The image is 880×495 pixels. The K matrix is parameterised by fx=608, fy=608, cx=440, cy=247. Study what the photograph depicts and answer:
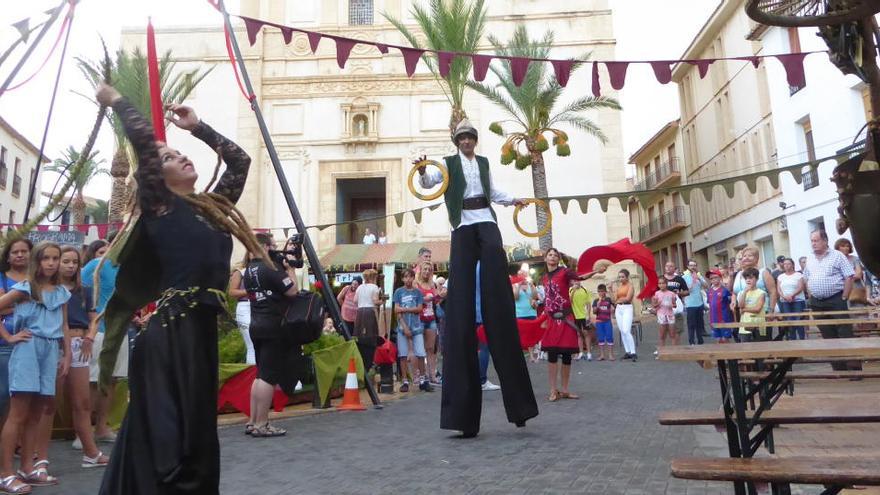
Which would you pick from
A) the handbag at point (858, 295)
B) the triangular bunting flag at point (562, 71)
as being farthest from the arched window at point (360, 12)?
the handbag at point (858, 295)

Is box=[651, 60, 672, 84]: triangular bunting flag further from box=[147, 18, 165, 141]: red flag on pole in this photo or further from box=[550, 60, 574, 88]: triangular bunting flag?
box=[147, 18, 165, 141]: red flag on pole

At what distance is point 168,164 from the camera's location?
2.81m

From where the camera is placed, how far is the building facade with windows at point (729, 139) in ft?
91.5

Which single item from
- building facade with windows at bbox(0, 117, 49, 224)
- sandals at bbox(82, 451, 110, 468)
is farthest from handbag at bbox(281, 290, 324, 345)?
building facade with windows at bbox(0, 117, 49, 224)

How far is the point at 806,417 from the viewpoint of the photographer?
307 cm

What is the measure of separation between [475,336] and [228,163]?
2970 millimetres

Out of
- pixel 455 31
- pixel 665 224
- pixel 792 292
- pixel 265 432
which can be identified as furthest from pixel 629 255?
pixel 665 224

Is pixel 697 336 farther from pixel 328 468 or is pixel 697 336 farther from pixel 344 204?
pixel 344 204

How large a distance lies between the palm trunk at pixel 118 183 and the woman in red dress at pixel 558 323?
2110cm

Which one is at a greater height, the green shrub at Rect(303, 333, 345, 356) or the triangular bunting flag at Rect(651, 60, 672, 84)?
the triangular bunting flag at Rect(651, 60, 672, 84)

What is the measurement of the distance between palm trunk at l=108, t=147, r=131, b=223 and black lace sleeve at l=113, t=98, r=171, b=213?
78.2 ft

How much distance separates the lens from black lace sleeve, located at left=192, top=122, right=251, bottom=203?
315 cm

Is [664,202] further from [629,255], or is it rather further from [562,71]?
[629,255]

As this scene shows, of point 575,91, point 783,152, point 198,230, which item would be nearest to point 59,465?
point 198,230
